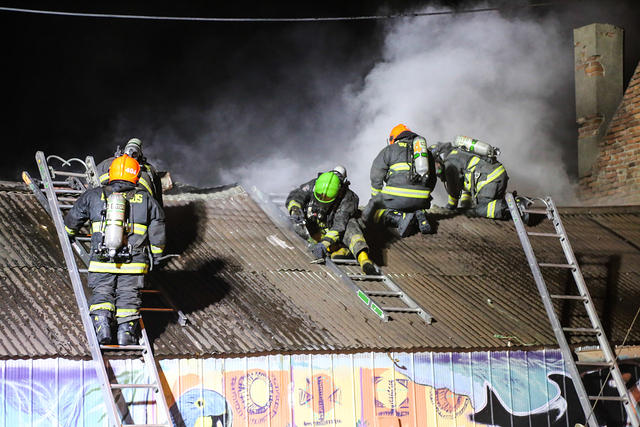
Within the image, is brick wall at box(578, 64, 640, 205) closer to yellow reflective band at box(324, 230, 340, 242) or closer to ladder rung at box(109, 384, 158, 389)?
yellow reflective band at box(324, 230, 340, 242)

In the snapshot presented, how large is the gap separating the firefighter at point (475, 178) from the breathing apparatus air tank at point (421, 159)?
1.00m

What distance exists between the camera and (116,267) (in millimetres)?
7488

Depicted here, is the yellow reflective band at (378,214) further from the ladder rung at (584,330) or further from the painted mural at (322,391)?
the ladder rung at (584,330)

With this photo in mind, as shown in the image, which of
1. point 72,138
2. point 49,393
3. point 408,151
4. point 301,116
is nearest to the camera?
point 49,393

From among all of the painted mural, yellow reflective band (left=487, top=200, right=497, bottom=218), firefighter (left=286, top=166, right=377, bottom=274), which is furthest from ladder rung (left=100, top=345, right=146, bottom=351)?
yellow reflective band (left=487, top=200, right=497, bottom=218)

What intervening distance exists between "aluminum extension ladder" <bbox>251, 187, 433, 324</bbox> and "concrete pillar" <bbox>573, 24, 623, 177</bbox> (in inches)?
311

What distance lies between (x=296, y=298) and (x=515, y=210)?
9.73 ft

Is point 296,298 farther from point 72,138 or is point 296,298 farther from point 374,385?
point 72,138

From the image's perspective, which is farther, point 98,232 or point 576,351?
point 576,351

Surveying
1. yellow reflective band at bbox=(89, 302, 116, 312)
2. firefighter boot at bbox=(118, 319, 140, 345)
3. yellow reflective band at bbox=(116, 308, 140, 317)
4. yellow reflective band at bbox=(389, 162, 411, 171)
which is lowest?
firefighter boot at bbox=(118, 319, 140, 345)

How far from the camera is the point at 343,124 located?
2156cm

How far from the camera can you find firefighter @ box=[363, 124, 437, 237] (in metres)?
11.3

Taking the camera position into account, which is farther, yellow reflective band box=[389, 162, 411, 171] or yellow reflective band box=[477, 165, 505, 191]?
yellow reflective band box=[477, 165, 505, 191]

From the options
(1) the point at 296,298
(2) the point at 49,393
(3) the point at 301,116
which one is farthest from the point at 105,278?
(3) the point at 301,116
